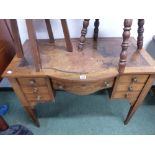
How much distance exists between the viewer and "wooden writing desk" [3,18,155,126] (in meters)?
0.88

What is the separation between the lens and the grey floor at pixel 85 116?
1.28 metres

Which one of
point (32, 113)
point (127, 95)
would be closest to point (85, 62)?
point (127, 95)

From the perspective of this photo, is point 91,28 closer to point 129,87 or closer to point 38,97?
point 129,87

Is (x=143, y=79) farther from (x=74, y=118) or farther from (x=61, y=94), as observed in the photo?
(x=61, y=94)

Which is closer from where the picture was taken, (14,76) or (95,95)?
(14,76)

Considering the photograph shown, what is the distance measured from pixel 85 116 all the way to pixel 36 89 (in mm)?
580

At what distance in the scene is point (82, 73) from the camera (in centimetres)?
87

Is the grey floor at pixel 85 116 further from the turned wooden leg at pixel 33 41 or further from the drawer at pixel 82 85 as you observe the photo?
the turned wooden leg at pixel 33 41

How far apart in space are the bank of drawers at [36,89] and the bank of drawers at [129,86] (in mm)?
421

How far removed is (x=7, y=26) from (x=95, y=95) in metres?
0.99

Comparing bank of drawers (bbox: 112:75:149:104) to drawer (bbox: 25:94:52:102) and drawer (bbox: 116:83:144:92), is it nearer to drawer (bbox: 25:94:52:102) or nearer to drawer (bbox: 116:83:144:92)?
drawer (bbox: 116:83:144:92)
